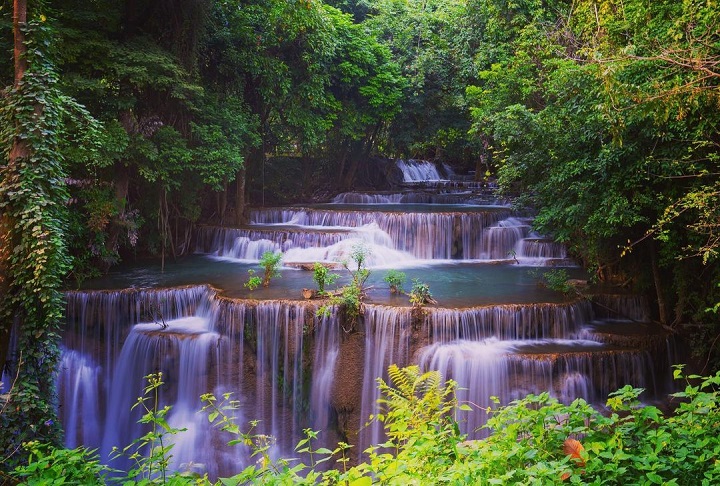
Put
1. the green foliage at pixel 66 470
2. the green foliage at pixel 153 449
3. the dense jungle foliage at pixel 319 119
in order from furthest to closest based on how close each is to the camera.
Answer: the dense jungle foliage at pixel 319 119
the green foliage at pixel 66 470
the green foliage at pixel 153 449

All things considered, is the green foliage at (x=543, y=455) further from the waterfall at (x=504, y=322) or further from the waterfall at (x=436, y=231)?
the waterfall at (x=436, y=231)

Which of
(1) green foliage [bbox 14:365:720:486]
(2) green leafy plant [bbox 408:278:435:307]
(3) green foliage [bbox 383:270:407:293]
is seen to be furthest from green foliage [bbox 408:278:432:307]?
(1) green foliage [bbox 14:365:720:486]

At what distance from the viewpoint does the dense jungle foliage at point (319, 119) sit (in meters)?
6.71

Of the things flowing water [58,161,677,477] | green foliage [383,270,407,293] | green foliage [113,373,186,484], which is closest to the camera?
green foliage [113,373,186,484]

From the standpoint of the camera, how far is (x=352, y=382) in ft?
29.0

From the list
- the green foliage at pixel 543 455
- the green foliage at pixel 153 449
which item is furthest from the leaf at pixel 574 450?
the green foliage at pixel 153 449

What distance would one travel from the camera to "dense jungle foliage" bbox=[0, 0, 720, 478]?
22.0ft

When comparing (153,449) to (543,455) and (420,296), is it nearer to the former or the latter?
(543,455)

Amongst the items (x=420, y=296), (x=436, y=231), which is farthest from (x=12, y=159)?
(x=436, y=231)

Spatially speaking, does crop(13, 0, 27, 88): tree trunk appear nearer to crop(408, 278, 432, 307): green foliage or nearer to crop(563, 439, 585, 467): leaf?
crop(408, 278, 432, 307): green foliage

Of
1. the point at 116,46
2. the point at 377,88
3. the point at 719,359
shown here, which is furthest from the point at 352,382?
the point at 377,88

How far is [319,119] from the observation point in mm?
17953

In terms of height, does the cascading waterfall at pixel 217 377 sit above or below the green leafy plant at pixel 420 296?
below

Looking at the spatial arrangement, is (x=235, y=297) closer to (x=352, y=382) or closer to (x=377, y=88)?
(x=352, y=382)
